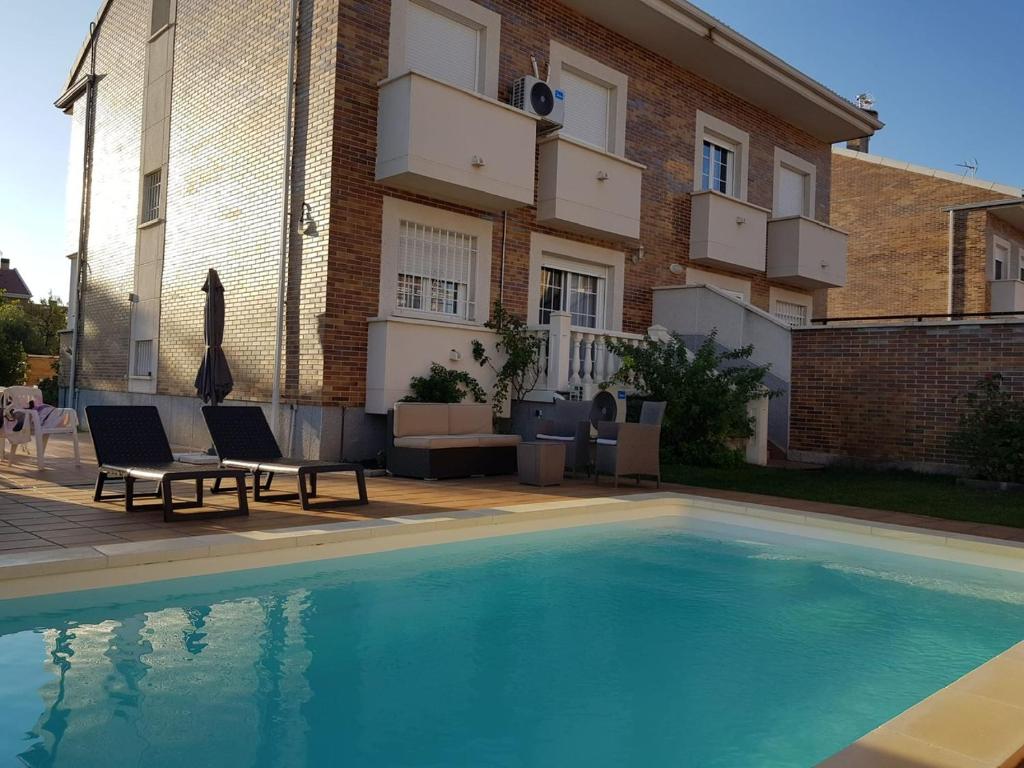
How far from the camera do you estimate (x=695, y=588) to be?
5.92 metres

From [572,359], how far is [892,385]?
17.2ft

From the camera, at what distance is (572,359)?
12.1m

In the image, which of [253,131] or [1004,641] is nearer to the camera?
[1004,641]

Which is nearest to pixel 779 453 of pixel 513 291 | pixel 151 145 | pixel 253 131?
pixel 513 291

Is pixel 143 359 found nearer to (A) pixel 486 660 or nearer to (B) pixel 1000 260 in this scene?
(A) pixel 486 660

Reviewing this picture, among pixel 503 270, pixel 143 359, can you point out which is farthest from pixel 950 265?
pixel 143 359

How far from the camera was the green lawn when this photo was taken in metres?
8.54

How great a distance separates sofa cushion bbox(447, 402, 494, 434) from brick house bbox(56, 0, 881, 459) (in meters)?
0.88

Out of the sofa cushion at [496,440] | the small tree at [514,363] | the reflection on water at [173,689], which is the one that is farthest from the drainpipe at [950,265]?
the reflection on water at [173,689]

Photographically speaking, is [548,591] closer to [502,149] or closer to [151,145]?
[502,149]

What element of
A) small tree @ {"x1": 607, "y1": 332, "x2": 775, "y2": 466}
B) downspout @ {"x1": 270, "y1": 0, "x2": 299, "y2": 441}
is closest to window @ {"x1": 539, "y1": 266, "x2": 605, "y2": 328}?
small tree @ {"x1": 607, "y1": 332, "x2": 775, "y2": 466}

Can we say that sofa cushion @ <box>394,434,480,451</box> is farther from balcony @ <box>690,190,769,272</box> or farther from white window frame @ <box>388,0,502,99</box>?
balcony @ <box>690,190,769,272</box>

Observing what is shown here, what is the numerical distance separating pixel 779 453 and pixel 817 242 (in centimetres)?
581

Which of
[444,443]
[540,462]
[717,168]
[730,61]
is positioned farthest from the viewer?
[717,168]
